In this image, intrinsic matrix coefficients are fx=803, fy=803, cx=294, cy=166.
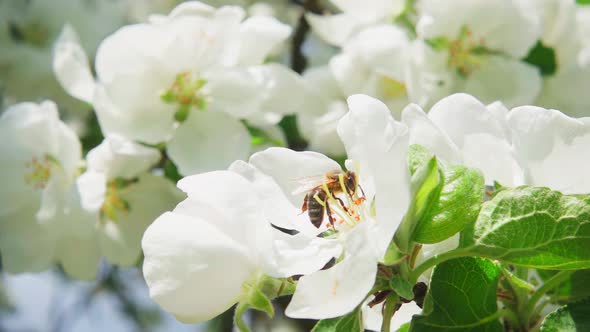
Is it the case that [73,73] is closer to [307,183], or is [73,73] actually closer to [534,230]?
[307,183]

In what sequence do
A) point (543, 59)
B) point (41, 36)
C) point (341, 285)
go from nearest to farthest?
point (341, 285), point (543, 59), point (41, 36)

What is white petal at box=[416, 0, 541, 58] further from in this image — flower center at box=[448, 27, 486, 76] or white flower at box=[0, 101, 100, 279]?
white flower at box=[0, 101, 100, 279]

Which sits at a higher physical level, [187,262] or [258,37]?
[187,262]

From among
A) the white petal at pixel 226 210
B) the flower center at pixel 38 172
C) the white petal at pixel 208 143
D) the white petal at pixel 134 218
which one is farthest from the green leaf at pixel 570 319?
the flower center at pixel 38 172

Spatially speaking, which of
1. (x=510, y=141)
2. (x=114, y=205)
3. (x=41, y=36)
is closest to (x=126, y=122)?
(x=114, y=205)

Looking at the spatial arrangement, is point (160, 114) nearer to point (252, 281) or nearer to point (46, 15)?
point (252, 281)

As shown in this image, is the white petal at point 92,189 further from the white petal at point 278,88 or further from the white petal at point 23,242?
the white petal at point 278,88

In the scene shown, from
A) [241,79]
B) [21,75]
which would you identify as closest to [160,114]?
[241,79]

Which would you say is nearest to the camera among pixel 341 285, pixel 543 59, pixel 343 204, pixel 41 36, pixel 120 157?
pixel 341 285
